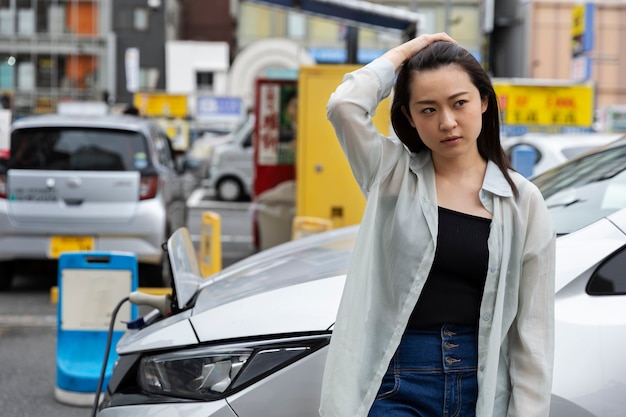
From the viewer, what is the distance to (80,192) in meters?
8.70

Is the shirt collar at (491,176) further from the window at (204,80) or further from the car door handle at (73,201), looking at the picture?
the window at (204,80)

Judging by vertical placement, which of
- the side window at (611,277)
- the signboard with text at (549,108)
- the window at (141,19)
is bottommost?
the side window at (611,277)

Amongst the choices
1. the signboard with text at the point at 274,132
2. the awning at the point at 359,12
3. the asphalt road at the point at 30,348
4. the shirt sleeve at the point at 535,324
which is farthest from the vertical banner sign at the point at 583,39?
the shirt sleeve at the point at 535,324

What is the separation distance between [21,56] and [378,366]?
5530 centimetres

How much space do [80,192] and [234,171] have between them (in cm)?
1317

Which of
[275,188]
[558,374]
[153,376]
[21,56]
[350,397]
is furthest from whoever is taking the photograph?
[21,56]

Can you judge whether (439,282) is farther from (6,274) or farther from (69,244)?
(6,274)

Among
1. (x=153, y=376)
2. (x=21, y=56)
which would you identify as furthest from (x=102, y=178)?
(x=21, y=56)

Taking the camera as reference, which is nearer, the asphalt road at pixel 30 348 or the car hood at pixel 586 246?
the car hood at pixel 586 246

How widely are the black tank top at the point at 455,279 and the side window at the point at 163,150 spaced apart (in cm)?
730

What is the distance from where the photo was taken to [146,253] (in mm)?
8656

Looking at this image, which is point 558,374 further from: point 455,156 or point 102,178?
point 102,178

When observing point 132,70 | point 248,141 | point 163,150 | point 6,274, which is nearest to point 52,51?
point 132,70

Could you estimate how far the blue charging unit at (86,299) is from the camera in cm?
555
